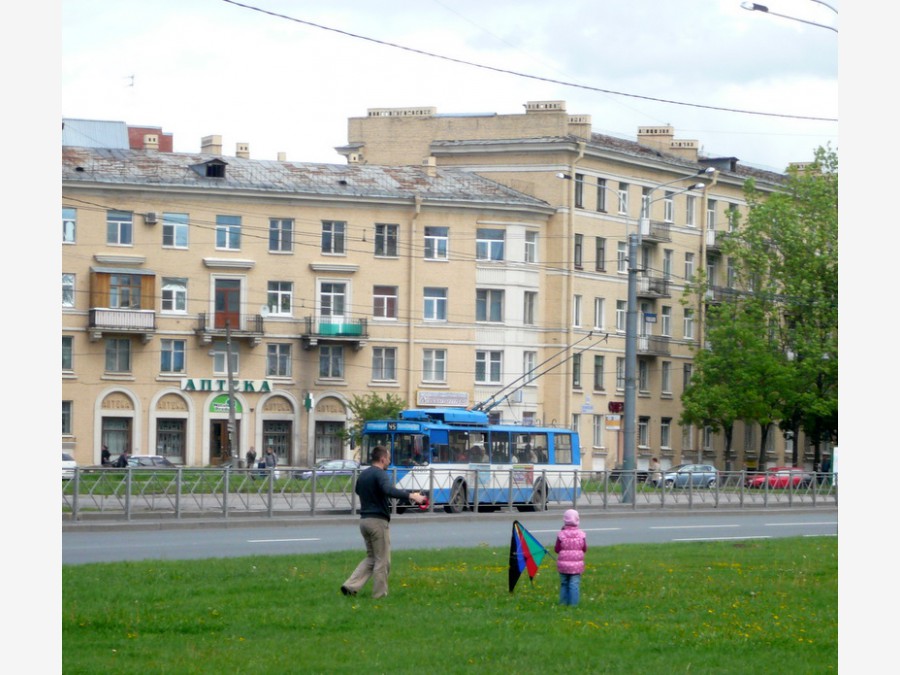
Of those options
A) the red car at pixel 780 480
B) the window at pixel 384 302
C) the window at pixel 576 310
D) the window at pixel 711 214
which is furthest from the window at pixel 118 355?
the window at pixel 711 214

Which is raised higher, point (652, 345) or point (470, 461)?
point (652, 345)

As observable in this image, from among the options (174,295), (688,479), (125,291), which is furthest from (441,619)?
(174,295)

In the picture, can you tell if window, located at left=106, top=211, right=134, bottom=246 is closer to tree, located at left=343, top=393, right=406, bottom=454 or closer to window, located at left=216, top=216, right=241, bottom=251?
window, located at left=216, top=216, right=241, bottom=251

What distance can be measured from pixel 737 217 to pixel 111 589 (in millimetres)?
56787

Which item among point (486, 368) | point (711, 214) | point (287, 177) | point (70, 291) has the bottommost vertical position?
point (486, 368)

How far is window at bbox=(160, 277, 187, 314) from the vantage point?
196 feet

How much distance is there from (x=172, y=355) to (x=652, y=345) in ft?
75.0

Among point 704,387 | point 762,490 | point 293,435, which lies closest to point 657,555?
point 762,490

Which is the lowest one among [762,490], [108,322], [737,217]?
[762,490]

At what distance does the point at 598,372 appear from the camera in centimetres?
6719

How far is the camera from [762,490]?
43.2m

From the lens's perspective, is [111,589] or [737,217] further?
[737,217]

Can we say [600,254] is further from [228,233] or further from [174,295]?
[174,295]

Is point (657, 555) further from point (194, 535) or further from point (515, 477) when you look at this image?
point (515, 477)
